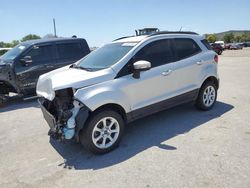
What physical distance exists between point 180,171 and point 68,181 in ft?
4.96

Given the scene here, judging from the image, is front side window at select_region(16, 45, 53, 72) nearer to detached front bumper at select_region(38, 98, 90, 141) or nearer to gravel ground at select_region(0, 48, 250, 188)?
gravel ground at select_region(0, 48, 250, 188)

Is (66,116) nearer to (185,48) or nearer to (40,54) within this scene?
(185,48)

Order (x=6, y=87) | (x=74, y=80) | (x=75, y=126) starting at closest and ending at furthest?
(x=75, y=126)
(x=74, y=80)
(x=6, y=87)

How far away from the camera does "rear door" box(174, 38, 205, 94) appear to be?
17.1 feet

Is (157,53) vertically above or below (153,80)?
above

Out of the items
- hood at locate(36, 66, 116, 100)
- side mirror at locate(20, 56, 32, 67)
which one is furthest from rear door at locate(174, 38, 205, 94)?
side mirror at locate(20, 56, 32, 67)

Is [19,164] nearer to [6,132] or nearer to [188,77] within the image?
[6,132]

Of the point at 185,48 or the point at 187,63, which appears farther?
the point at 185,48

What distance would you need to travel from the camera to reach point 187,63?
5301 millimetres

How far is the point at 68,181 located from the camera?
11.0 ft

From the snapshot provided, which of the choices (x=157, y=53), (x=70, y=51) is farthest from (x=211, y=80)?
(x=70, y=51)

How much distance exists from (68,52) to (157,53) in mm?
4754

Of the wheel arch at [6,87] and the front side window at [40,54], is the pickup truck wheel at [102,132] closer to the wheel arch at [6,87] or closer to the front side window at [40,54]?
the wheel arch at [6,87]

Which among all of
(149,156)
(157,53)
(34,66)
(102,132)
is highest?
(157,53)
